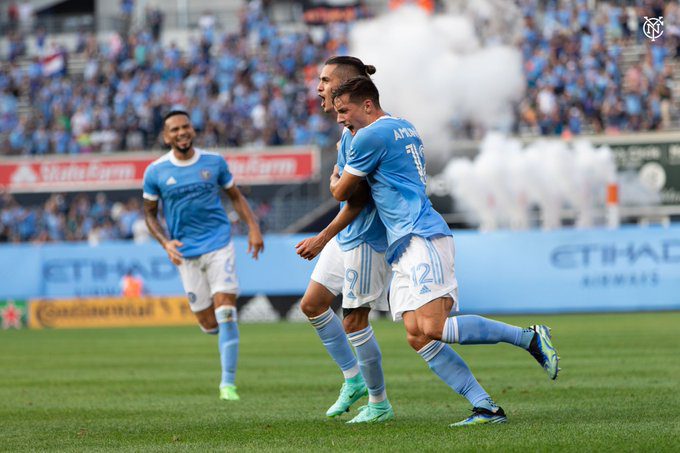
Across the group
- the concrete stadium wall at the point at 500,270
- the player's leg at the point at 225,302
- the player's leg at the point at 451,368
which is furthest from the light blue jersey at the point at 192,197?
the concrete stadium wall at the point at 500,270

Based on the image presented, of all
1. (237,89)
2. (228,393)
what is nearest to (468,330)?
(228,393)

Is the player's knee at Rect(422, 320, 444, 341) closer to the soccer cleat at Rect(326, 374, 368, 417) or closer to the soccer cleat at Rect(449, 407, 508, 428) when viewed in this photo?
the soccer cleat at Rect(449, 407, 508, 428)

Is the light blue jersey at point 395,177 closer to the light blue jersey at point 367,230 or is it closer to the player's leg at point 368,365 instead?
the light blue jersey at point 367,230

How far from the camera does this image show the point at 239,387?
11.8 meters

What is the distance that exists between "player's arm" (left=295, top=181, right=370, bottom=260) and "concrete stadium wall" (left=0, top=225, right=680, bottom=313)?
1875cm

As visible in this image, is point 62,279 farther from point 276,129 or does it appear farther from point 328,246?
point 328,246

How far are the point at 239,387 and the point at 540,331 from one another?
186 inches

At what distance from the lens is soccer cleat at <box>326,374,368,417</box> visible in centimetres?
882

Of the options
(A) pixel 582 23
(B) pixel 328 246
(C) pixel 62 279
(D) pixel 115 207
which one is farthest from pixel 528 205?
(B) pixel 328 246

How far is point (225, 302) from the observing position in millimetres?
11164

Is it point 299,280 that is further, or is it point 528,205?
point 528,205

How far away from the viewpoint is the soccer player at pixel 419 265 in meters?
7.57

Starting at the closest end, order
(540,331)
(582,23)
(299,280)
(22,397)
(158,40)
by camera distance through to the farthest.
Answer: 1. (540,331)
2. (22,397)
3. (299,280)
4. (582,23)
5. (158,40)

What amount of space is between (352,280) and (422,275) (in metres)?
0.94
